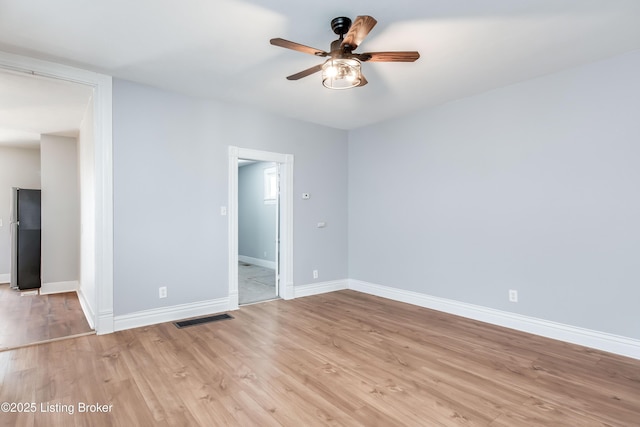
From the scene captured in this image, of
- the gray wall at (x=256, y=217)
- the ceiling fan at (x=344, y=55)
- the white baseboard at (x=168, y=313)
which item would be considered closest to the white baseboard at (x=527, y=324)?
the white baseboard at (x=168, y=313)

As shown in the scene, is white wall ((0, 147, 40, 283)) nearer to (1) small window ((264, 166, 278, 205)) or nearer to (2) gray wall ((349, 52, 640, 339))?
(1) small window ((264, 166, 278, 205))

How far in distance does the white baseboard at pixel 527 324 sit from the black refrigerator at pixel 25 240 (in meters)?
5.71

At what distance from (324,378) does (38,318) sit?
12.1ft

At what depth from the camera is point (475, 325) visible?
12.4ft

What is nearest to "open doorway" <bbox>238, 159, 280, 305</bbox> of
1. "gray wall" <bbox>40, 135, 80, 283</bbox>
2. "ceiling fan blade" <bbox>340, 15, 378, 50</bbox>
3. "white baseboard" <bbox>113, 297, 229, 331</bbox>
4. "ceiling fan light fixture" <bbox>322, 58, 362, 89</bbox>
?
"white baseboard" <bbox>113, 297, 229, 331</bbox>

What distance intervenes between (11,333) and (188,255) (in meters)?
1.88

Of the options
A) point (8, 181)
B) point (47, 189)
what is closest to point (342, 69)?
point (47, 189)

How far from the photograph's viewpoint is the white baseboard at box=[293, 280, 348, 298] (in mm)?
5023

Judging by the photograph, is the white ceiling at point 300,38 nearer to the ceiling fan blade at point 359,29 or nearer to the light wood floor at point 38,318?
the ceiling fan blade at point 359,29

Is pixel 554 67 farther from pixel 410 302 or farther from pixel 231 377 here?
pixel 231 377

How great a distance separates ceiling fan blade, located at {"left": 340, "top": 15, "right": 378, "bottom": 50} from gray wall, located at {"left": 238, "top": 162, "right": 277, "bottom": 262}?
206 inches

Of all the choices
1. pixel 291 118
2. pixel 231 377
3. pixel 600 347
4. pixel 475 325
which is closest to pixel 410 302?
pixel 475 325

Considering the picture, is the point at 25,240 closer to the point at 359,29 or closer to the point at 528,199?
the point at 359,29

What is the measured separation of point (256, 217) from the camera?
8.16 m
